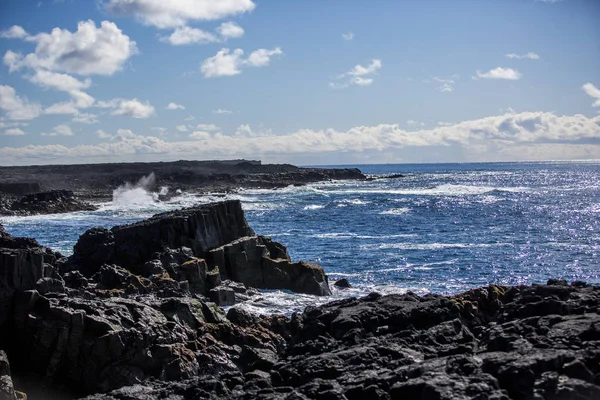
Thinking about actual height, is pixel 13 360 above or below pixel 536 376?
below

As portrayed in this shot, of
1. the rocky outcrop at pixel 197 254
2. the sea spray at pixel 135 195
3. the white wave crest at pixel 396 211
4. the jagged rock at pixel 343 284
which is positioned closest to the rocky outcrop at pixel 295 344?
the rocky outcrop at pixel 197 254

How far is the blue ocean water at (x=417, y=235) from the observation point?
109 ft

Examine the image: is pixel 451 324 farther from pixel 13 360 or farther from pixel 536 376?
pixel 13 360

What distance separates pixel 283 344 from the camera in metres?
18.4

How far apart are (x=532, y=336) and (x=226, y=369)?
24.8 feet

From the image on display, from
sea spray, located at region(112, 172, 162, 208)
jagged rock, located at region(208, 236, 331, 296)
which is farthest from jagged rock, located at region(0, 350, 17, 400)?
sea spray, located at region(112, 172, 162, 208)

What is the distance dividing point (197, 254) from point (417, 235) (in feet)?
89.6

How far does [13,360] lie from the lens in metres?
15.3

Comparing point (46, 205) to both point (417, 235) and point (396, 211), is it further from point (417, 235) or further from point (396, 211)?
point (417, 235)

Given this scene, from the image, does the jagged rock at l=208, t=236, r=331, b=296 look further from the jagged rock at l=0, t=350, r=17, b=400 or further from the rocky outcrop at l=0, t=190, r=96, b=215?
the rocky outcrop at l=0, t=190, r=96, b=215

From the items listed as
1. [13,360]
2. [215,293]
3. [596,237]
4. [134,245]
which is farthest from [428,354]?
[596,237]

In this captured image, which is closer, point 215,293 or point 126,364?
point 126,364

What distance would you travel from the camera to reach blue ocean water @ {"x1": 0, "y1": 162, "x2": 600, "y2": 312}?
33.4 metres

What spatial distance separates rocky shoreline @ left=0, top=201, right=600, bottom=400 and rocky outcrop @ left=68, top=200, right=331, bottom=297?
8.51 feet
